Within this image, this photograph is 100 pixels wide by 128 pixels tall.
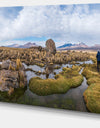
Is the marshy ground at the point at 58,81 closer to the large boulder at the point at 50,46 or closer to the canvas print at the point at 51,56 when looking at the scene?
the canvas print at the point at 51,56

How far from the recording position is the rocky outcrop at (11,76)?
515 centimetres

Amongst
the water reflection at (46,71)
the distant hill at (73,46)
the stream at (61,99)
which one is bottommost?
the stream at (61,99)

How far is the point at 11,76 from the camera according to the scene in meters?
5.21

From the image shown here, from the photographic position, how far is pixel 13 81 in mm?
5184

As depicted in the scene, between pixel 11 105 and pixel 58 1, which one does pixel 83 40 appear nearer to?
pixel 58 1

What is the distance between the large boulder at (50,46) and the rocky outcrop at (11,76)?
5.56 ft

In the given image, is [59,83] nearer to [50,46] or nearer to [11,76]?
[50,46]

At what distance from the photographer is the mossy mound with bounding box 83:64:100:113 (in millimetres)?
4235

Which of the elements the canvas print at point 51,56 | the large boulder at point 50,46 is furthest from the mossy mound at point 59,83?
the large boulder at point 50,46

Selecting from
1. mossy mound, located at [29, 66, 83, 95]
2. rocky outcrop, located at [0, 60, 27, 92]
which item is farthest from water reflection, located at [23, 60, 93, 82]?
rocky outcrop, located at [0, 60, 27, 92]

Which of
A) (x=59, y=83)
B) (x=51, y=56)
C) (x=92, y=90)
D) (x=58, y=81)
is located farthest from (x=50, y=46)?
(x=92, y=90)

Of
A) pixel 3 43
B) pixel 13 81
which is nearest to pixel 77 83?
pixel 13 81

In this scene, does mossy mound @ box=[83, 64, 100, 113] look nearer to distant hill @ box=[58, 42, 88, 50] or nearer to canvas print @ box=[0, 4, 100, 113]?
canvas print @ box=[0, 4, 100, 113]

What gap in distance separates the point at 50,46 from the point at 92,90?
114 inches
